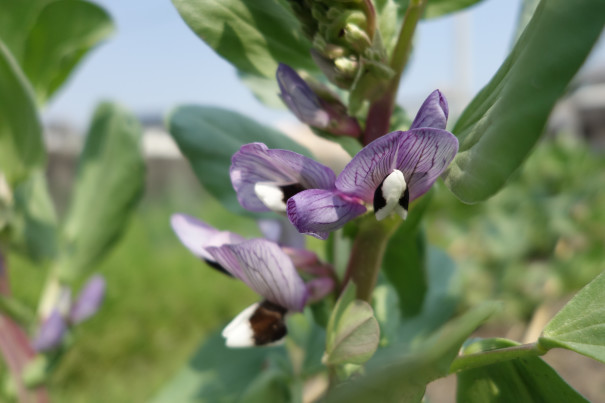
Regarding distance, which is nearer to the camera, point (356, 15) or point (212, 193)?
point (356, 15)

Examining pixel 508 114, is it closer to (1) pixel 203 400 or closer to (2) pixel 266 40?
(2) pixel 266 40

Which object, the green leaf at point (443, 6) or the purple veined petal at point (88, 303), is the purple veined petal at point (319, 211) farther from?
the purple veined petal at point (88, 303)

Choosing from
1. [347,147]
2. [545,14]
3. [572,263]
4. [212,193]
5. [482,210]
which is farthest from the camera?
[482,210]

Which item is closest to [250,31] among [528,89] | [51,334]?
[528,89]

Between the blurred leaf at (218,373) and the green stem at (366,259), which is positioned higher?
the green stem at (366,259)

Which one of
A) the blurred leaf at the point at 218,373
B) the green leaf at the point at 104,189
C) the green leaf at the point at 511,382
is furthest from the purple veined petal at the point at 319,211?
the green leaf at the point at 104,189

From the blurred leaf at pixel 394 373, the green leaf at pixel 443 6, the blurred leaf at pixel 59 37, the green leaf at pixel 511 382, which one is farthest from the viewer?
the blurred leaf at pixel 59 37

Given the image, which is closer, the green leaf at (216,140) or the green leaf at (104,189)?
the green leaf at (216,140)

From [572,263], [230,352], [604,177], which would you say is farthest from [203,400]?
[604,177]
